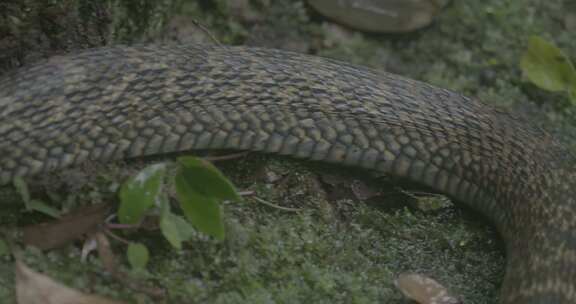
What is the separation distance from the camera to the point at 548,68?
4.70 m

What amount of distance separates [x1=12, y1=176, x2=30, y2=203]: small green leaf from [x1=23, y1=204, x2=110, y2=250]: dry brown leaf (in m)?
0.11

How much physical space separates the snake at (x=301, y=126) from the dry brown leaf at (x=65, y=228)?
1.02ft

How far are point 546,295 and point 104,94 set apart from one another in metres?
1.96

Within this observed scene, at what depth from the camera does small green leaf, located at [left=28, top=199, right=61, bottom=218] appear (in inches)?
129

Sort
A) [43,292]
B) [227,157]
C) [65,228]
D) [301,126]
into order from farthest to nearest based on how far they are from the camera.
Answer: [301,126]
[227,157]
[65,228]
[43,292]

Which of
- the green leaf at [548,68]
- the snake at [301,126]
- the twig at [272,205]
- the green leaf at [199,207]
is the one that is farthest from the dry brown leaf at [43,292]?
the green leaf at [548,68]

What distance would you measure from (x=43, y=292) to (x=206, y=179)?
673 millimetres

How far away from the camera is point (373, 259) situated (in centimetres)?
363

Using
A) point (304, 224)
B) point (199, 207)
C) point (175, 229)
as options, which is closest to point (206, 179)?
point (199, 207)

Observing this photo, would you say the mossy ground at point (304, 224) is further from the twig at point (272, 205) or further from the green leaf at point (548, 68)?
the green leaf at point (548, 68)

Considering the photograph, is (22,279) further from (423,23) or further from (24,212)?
(423,23)

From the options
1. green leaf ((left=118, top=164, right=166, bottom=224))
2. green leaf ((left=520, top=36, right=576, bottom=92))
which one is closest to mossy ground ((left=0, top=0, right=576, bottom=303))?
green leaf ((left=118, top=164, right=166, bottom=224))

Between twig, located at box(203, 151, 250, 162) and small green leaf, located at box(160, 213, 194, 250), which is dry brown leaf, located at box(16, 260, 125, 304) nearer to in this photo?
small green leaf, located at box(160, 213, 194, 250)

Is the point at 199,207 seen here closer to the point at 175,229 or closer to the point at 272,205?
the point at 175,229
